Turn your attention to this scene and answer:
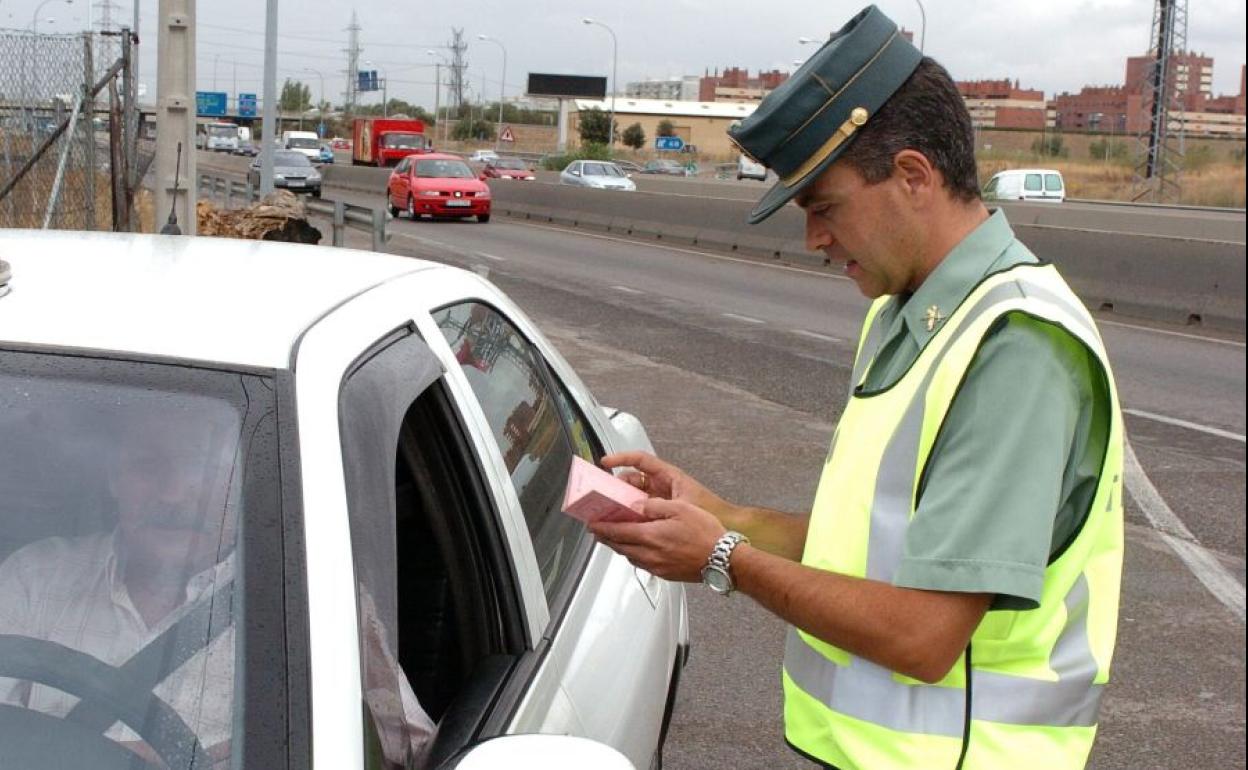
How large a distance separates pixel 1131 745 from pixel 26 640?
12.6ft

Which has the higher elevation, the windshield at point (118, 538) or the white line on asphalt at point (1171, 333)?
the windshield at point (118, 538)

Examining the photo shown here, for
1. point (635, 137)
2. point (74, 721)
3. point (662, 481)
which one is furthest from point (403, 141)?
point (74, 721)

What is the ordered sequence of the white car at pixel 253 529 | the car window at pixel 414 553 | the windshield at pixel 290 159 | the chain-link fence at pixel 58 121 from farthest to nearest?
the windshield at pixel 290 159 → the chain-link fence at pixel 58 121 → the car window at pixel 414 553 → the white car at pixel 253 529

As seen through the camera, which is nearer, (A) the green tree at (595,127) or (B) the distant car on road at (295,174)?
(B) the distant car on road at (295,174)

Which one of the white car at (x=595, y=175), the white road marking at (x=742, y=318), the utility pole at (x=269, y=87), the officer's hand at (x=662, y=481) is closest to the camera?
the officer's hand at (x=662, y=481)

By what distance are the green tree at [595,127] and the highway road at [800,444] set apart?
86370mm

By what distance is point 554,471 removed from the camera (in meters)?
3.05

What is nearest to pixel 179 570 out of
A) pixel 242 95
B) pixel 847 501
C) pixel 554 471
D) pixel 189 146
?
pixel 847 501

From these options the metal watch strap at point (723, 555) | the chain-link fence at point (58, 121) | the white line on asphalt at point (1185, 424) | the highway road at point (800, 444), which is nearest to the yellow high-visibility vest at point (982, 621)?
the metal watch strap at point (723, 555)

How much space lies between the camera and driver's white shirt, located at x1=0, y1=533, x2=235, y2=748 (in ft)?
5.99

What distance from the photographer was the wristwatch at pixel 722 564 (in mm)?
2074

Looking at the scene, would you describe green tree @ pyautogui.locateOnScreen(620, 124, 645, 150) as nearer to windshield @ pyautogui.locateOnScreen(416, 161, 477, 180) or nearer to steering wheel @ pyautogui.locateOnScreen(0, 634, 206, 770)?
windshield @ pyautogui.locateOnScreen(416, 161, 477, 180)

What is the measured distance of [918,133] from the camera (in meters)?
1.97

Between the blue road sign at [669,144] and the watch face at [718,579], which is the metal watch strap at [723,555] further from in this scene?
the blue road sign at [669,144]
